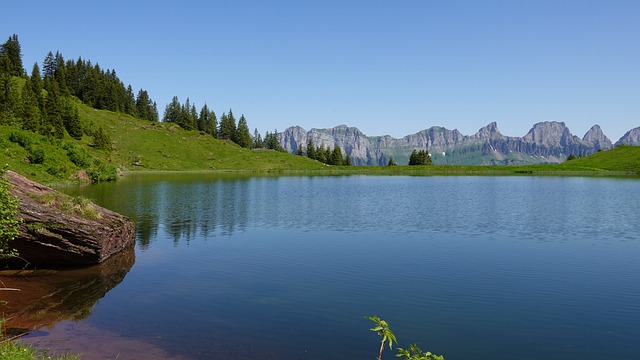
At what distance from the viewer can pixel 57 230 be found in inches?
981

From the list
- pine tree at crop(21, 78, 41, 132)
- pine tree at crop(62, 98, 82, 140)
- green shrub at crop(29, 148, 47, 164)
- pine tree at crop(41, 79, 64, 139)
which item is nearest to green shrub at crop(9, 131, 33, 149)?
green shrub at crop(29, 148, 47, 164)

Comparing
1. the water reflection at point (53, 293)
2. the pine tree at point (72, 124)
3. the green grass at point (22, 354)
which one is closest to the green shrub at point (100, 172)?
the pine tree at point (72, 124)

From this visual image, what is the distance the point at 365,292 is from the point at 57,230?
17874mm

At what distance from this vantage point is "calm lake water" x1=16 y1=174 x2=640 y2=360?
50.5 ft

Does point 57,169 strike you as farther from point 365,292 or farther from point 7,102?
point 365,292

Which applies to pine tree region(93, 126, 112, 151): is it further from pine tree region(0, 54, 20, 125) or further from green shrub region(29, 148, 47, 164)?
green shrub region(29, 148, 47, 164)

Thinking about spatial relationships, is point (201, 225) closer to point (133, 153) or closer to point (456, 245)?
point (456, 245)

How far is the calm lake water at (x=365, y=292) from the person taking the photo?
15.4 meters

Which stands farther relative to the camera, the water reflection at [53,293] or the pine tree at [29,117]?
the pine tree at [29,117]

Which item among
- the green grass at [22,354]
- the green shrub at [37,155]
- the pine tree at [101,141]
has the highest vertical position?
the pine tree at [101,141]

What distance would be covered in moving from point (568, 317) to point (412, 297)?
21.5 feet

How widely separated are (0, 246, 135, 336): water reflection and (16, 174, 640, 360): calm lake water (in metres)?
0.62

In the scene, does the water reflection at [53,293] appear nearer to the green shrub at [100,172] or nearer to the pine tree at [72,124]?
the green shrub at [100,172]

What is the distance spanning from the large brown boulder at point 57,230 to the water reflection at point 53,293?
101cm
